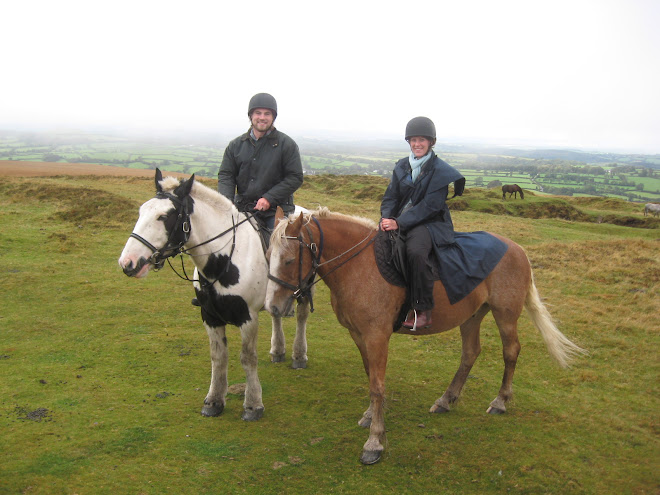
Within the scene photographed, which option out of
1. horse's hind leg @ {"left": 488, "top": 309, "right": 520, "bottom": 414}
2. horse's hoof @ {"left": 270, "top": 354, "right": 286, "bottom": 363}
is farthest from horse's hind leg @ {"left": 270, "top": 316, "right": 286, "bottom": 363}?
horse's hind leg @ {"left": 488, "top": 309, "right": 520, "bottom": 414}

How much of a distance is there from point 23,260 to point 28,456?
9929 millimetres

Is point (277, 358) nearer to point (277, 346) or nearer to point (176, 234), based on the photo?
point (277, 346)

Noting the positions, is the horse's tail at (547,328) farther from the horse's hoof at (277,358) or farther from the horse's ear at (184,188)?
the horse's ear at (184,188)

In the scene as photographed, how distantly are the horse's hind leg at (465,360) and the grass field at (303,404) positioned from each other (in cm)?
18

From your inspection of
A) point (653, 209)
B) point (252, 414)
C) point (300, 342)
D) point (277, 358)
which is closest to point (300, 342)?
point (300, 342)

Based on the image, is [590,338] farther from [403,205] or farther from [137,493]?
[137,493]

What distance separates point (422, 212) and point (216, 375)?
11.2 ft

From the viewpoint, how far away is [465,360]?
604cm

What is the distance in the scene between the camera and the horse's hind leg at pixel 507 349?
5744 mm

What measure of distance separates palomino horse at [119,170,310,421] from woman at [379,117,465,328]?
1817mm

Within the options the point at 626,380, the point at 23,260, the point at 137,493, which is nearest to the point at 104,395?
the point at 137,493

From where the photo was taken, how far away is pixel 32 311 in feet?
30.5

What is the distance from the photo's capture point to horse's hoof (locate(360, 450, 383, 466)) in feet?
15.6

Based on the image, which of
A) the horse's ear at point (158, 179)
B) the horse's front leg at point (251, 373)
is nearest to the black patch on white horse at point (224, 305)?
the horse's front leg at point (251, 373)
